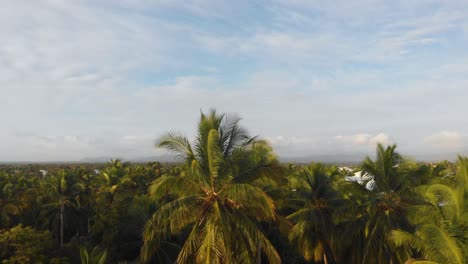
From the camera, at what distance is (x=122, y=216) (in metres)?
30.4

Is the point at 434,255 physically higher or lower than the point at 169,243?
higher

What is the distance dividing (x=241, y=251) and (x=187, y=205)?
9.21 ft

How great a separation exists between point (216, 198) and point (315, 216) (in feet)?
32.8

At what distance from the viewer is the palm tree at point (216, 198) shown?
556 inches

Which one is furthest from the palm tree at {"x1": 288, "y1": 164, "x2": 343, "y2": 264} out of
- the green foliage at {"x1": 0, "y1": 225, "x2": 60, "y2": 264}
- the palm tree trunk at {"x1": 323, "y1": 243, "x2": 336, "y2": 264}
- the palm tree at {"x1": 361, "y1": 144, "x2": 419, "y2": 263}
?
the green foliage at {"x1": 0, "y1": 225, "x2": 60, "y2": 264}

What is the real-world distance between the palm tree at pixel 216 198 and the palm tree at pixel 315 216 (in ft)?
26.4

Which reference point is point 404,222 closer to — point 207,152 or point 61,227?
point 207,152

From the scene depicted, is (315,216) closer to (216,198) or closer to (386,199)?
(386,199)

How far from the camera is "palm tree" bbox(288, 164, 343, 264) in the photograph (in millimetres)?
22875

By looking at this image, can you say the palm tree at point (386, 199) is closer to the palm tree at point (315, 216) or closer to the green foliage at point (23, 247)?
the palm tree at point (315, 216)

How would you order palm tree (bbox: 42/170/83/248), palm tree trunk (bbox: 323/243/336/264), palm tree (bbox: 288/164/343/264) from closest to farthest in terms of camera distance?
palm tree (bbox: 288/164/343/264)
palm tree trunk (bbox: 323/243/336/264)
palm tree (bbox: 42/170/83/248)


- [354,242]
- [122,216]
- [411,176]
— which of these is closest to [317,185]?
[354,242]

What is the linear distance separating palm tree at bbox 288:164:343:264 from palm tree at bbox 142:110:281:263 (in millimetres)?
8033

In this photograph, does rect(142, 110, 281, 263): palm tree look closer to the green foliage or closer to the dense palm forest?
the dense palm forest
